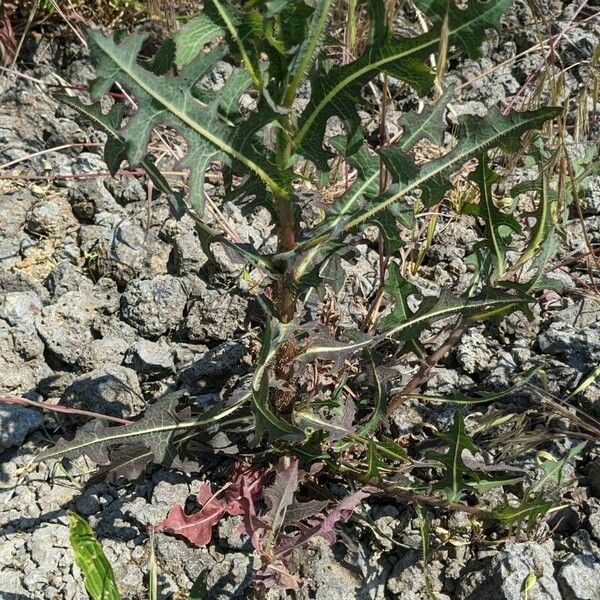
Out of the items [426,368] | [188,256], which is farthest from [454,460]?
[188,256]

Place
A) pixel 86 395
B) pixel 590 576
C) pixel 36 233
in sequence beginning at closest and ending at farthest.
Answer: pixel 590 576 < pixel 86 395 < pixel 36 233

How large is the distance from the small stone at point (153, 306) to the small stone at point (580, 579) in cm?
118

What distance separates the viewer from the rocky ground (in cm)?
184

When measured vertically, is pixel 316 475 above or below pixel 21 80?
below

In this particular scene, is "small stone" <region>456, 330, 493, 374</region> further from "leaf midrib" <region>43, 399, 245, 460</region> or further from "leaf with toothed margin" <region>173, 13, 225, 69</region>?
"leaf with toothed margin" <region>173, 13, 225, 69</region>

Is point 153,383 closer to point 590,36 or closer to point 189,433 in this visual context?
point 189,433

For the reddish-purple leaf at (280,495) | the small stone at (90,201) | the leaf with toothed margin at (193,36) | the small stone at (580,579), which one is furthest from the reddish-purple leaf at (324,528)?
the small stone at (90,201)

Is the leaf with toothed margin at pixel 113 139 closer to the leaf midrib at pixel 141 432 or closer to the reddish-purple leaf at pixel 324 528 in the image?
the leaf midrib at pixel 141 432

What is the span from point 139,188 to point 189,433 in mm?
997

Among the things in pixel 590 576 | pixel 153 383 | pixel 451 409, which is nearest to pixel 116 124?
pixel 153 383

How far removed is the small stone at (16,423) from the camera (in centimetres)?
203

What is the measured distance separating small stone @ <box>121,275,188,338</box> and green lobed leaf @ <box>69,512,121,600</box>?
25.9 inches

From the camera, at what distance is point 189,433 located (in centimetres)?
186

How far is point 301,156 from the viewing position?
1.63 metres
